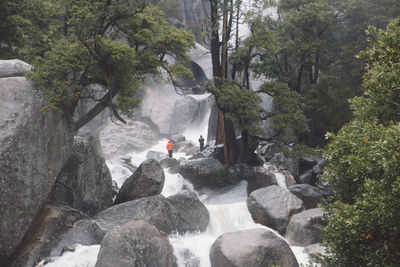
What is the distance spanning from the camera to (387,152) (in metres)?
4.96

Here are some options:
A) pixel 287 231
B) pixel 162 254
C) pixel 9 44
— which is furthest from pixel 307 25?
pixel 162 254

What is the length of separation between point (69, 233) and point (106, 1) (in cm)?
795

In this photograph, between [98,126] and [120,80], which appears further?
[98,126]

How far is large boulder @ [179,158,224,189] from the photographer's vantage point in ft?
63.5

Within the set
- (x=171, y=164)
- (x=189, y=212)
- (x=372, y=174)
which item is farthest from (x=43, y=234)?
→ (x=171, y=164)

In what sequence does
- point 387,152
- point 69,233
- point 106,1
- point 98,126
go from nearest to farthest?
point 387,152 → point 69,233 → point 106,1 → point 98,126

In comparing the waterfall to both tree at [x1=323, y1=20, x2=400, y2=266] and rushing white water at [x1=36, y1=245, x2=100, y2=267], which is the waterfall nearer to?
rushing white water at [x1=36, y1=245, x2=100, y2=267]

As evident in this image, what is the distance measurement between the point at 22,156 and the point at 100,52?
429 cm

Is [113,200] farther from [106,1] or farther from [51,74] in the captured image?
[106,1]

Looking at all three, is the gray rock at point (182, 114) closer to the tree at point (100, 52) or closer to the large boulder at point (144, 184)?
the large boulder at point (144, 184)

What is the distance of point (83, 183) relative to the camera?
45.3ft

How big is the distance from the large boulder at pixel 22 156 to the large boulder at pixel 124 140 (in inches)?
729

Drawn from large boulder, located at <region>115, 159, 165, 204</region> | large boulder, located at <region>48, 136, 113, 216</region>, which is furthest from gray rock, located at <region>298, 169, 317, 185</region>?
large boulder, located at <region>48, 136, 113, 216</region>

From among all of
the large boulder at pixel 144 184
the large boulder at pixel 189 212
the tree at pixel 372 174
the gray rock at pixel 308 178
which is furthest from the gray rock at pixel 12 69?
the gray rock at pixel 308 178
